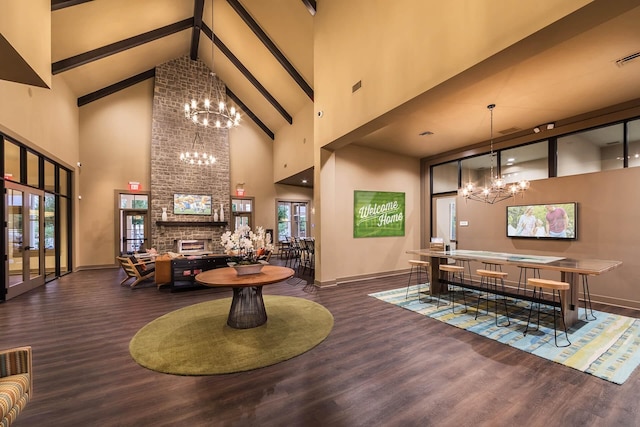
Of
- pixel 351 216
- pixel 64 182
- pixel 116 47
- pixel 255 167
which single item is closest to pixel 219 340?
pixel 351 216

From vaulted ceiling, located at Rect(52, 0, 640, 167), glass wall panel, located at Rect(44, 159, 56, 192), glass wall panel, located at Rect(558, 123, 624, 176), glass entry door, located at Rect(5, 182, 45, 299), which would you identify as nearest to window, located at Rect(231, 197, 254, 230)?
vaulted ceiling, located at Rect(52, 0, 640, 167)

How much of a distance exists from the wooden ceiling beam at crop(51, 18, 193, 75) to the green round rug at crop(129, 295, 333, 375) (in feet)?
23.3

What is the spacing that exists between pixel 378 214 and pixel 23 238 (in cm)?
793

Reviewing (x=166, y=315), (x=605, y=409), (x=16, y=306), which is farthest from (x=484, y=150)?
(x=16, y=306)

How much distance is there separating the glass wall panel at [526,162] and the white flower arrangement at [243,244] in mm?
5616

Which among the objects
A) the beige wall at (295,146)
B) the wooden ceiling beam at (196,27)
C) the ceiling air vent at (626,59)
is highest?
the wooden ceiling beam at (196,27)

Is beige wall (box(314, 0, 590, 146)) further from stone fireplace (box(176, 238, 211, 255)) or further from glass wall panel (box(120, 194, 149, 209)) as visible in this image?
glass wall panel (box(120, 194, 149, 209))

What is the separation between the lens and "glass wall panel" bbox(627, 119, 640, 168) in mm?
4426

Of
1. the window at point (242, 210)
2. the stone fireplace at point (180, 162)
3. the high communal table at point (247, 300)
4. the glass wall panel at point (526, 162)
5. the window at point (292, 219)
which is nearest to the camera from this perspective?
the high communal table at point (247, 300)

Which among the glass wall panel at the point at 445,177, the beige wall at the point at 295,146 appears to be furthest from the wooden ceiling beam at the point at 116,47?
the glass wall panel at the point at 445,177

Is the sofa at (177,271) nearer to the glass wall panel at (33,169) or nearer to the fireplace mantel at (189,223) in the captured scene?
the glass wall panel at (33,169)

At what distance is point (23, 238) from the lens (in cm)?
558

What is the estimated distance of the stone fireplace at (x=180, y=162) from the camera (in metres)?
9.31

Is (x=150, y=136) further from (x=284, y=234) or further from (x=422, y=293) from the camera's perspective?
(x=422, y=293)
